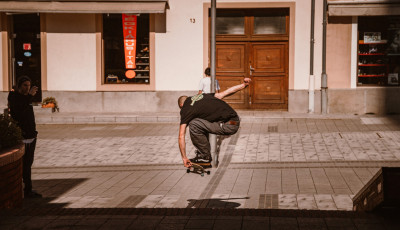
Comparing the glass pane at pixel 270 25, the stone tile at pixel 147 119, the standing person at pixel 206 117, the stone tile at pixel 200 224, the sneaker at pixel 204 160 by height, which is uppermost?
the glass pane at pixel 270 25

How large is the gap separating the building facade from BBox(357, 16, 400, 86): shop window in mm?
30

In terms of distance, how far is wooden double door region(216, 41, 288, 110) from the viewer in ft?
65.2

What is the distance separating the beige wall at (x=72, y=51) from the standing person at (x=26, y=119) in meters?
10.8

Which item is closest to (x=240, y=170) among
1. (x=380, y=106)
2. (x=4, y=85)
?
(x=380, y=106)

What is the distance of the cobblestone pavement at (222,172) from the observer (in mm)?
6816

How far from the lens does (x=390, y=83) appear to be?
19047 mm

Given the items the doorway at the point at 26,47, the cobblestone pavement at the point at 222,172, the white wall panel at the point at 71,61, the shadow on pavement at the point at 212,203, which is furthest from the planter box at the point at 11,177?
the doorway at the point at 26,47

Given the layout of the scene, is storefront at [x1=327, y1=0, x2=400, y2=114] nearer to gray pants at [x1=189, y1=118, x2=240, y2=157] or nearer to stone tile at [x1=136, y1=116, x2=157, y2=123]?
stone tile at [x1=136, y1=116, x2=157, y2=123]

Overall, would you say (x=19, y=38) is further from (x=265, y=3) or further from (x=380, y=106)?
(x=380, y=106)

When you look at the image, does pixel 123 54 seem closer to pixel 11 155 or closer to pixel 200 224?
pixel 11 155

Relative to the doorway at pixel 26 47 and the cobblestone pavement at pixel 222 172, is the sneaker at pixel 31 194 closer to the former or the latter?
the cobblestone pavement at pixel 222 172

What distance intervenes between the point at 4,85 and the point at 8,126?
1245 cm

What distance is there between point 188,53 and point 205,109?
9939 mm

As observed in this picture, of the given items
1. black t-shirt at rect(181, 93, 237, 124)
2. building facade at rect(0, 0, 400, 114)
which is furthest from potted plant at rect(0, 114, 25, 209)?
building facade at rect(0, 0, 400, 114)
